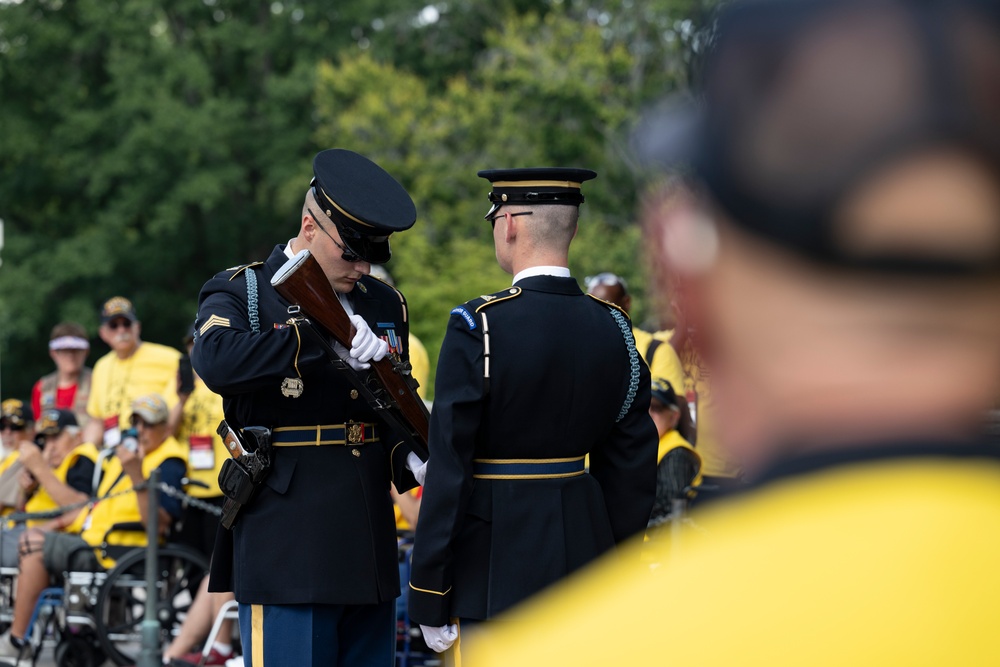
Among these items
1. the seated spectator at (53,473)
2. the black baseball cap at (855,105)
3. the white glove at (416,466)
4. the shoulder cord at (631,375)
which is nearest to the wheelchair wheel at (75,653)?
the seated spectator at (53,473)

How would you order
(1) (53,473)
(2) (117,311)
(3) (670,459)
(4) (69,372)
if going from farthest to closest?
(4) (69,372) < (2) (117,311) < (1) (53,473) < (3) (670,459)

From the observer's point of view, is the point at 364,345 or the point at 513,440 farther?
the point at 364,345

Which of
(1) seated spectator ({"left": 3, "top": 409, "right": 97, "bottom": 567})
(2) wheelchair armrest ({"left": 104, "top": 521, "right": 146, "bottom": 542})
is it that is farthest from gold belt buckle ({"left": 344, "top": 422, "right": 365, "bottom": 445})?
(1) seated spectator ({"left": 3, "top": 409, "right": 97, "bottom": 567})

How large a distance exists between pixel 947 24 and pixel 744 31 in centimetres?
14

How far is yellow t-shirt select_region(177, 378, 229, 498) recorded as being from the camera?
7336 mm

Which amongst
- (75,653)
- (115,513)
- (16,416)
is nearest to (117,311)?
(16,416)

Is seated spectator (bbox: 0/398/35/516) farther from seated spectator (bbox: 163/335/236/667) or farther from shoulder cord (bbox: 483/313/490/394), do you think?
shoulder cord (bbox: 483/313/490/394)

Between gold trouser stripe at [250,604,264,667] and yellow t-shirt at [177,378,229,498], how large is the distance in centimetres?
349

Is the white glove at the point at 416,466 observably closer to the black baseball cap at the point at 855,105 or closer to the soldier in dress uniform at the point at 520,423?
the soldier in dress uniform at the point at 520,423

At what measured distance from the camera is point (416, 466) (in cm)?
398

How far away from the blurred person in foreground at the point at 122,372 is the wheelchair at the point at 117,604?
48.8 inches

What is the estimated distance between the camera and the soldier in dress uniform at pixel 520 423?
3.48 metres

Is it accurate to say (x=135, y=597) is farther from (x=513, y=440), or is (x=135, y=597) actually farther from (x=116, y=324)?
(x=513, y=440)

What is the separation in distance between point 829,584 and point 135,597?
6.98 meters
